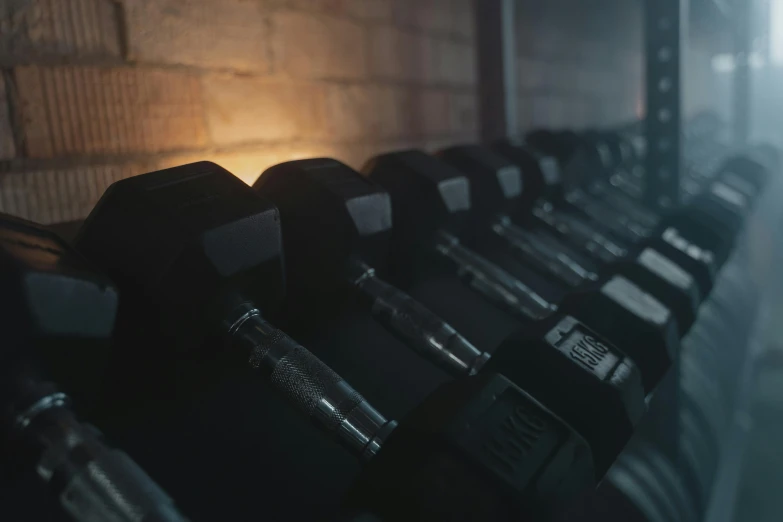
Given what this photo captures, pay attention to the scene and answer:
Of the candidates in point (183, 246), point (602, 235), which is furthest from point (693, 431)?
point (183, 246)

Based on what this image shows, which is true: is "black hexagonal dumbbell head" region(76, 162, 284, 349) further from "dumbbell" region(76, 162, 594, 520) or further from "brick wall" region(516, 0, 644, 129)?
"brick wall" region(516, 0, 644, 129)

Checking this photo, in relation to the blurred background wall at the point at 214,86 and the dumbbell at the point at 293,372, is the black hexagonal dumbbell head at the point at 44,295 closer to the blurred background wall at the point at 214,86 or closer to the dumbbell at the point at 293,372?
the dumbbell at the point at 293,372

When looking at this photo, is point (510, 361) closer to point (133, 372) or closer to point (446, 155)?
point (133, 372)

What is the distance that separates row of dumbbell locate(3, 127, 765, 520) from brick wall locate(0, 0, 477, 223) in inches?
7.9

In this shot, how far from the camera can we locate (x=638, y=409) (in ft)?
2.10

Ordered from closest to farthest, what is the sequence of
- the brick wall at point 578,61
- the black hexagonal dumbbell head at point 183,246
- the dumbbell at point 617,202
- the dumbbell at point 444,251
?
the black hexagonal dumbbell head at point 183,246 < the dumbbell at point 444,251 < the dumbbell at point 617,202 < the brick wall at point 578,61

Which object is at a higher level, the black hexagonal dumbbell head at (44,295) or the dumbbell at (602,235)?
the black hexagonal dumbbell head at (44,295)

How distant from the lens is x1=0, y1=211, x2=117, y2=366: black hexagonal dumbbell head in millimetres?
389

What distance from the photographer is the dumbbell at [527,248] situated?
0.92 meters

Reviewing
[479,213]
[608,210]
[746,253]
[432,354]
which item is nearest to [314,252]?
[432,354]

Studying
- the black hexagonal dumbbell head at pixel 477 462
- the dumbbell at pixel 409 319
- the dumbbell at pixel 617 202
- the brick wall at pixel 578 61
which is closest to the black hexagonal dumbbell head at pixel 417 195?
the dumbbell at pixel 409 319

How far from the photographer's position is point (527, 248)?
1.13m

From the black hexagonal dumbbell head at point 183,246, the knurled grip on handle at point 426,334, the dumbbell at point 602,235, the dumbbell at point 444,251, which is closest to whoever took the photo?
the black hexagonal dumbbell head at point 183,246

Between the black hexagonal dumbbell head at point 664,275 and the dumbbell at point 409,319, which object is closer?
the dumbbell at point 409,319
